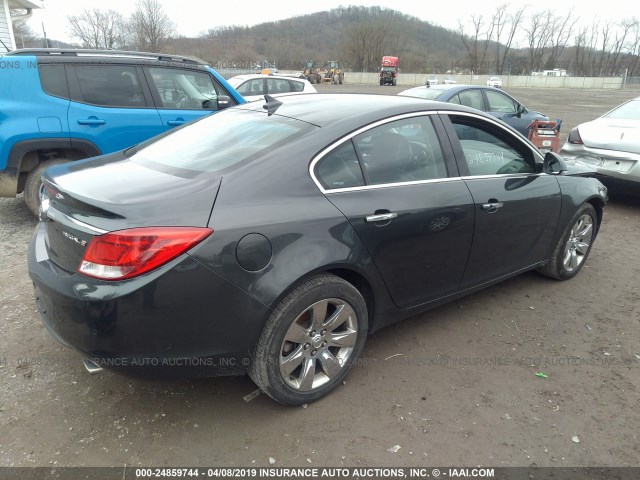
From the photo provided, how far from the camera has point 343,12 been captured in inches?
4803

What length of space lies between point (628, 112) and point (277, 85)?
775cm

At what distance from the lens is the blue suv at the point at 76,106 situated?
4750 mm

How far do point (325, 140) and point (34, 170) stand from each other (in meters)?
3.94

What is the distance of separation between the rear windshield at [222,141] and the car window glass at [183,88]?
9.21 feet

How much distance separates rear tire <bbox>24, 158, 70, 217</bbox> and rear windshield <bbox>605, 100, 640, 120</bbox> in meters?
7.58

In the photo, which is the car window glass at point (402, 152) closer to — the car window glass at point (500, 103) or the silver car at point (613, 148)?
the silver car at point (613, 148)

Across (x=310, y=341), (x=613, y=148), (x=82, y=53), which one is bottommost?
(x=310, y=341)

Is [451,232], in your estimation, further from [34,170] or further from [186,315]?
[34,170]

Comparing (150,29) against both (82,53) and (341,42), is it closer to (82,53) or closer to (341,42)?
(82,53)

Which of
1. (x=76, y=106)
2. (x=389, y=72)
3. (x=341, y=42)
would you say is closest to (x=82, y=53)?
(x=76, y=106)

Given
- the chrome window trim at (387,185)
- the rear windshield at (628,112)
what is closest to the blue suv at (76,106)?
the chrome window trim at (387,185)

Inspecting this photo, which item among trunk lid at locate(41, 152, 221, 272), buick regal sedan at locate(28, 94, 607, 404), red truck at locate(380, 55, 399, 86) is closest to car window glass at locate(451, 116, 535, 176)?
buick regal sedan at locate(28, 94, 607, 404)

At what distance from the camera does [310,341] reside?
249cm

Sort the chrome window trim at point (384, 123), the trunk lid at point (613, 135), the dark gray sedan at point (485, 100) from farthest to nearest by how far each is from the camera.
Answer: the dark gray sedan at point (485, 100) < the trunk lid at point (613, 135) < the chrome window trim at point (384, 123)
